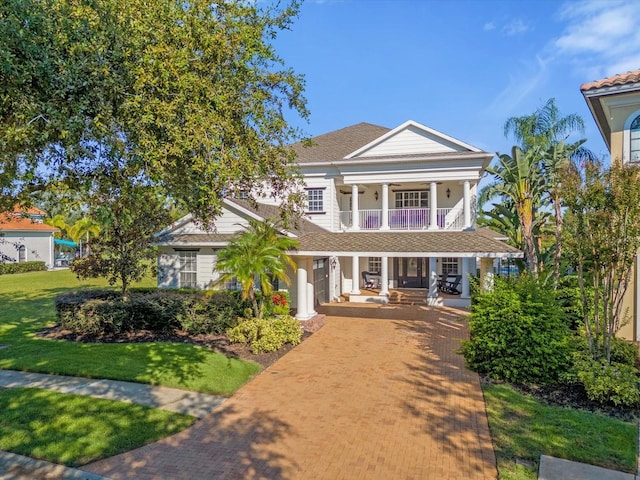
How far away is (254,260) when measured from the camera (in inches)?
518

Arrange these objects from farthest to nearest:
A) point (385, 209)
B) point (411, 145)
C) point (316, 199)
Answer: point (316, 199), point (385, 209), point (411, 145)

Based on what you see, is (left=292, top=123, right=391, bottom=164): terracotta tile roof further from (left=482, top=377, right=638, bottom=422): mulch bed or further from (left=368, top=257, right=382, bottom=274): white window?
(left=482, top=377, right=638, bottom=422): mulch bed

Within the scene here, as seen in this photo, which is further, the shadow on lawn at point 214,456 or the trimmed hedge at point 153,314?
the trimmed hedge at point 153,314

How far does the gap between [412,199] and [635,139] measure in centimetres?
1228

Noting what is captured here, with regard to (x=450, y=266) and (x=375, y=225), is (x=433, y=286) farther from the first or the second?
(x=375, y=225)

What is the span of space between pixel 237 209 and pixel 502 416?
42.6ft

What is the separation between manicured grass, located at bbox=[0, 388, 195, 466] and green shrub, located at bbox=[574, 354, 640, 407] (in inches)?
318

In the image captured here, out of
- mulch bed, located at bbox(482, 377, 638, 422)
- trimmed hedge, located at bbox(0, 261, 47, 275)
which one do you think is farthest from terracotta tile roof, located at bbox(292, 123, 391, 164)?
trimmed hedge, located at bbox(0, 261, 47, 275)

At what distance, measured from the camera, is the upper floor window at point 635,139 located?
476 inches

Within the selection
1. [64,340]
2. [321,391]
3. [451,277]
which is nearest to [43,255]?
[64,340]

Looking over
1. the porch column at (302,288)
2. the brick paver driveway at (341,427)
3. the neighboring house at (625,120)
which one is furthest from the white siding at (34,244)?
the neighboring house at (625,120)

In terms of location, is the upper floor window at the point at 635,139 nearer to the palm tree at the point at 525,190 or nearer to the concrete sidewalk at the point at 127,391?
the palm tree at the point at 525,190

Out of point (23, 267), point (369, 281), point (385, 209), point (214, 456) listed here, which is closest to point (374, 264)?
point (369, 281)

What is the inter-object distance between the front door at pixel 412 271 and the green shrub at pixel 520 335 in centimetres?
1353
